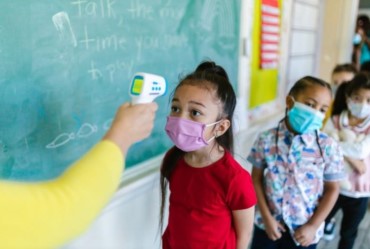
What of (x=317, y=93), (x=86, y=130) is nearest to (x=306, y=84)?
(x=317, y=93)

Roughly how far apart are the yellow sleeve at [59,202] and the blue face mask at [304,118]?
2.95 feet

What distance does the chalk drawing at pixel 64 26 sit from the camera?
104 cm

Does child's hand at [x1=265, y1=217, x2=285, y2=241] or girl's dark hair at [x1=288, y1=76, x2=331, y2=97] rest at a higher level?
girl's dark hair at [x1=288, y1=76, x2=331, y2=97]

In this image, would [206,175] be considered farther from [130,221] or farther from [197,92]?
[130,221]

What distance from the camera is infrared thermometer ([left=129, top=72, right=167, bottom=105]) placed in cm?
76

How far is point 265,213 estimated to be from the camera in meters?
1.37

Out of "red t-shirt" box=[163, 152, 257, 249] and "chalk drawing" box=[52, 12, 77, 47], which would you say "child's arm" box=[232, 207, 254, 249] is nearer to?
"red t-shirt" box=[163, 152, 257, 249]

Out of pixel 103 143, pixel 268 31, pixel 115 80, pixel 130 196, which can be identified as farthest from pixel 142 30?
pixel 268 31

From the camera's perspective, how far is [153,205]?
4.96 feet

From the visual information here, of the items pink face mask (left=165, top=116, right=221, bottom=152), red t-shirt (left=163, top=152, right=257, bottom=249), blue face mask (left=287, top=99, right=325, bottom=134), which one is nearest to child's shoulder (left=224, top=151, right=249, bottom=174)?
red t-shirt (left=163, top=152, right=257, bottom=249)

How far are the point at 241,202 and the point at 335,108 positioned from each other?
1.11 metres

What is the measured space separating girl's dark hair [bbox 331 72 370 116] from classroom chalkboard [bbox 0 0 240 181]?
887 mm

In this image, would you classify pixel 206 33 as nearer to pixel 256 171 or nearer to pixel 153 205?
pixel 256 171

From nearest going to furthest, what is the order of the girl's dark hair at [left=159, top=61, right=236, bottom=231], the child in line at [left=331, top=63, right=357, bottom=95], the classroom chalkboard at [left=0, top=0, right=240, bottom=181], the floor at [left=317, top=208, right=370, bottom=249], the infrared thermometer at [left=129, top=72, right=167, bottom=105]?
the infrared thermometer at [left=129, top=72, right=167, bottom=105], the classroom chalkboard at [left=0, top=0, right=240, bottom=181], the girl's dark hair at [left=159, top=61, right=236, bottom=231], the floor at [left=317, top=208, right=370, bottom=249], the child in line at [left=331, top=63, right=357, bottom=95]
